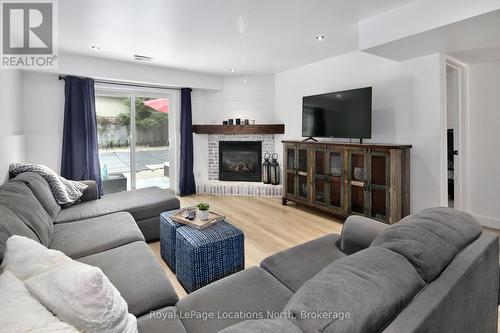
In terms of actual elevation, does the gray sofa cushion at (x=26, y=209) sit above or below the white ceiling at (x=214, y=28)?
below

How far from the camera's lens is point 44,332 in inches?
27.0

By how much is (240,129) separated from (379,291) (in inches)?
186

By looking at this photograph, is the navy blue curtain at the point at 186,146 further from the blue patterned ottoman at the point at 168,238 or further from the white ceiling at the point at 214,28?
the blue patterned ottoman at the point at 168,238

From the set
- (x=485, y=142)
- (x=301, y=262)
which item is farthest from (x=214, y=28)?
(x=485, y=142)

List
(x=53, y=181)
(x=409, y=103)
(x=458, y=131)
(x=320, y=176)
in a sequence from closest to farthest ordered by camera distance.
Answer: (x=53, y=181)
(x=409, y=103)
(x=458, y=131)
(x=320, y=176)

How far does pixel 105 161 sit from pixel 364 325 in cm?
505

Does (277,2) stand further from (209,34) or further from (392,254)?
(392,254)

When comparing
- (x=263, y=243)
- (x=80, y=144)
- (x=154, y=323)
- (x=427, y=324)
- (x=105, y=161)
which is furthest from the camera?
(x=105, y=161)

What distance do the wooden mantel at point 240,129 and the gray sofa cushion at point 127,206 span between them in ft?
7.39

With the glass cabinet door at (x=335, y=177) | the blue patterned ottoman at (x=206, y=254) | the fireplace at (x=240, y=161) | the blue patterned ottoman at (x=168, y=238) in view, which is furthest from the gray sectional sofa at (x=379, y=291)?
the fireplace at (x=240, y=161)

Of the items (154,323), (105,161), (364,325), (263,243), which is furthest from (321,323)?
(105,161)

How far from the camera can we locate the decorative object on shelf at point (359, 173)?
3.48 meters

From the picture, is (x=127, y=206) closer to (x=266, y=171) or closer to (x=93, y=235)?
(x=93, y=235)

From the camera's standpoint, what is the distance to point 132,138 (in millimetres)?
4992
